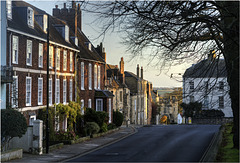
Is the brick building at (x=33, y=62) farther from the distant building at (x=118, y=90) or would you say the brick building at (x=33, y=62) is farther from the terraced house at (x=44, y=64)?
the distant building at (x=118, y=90)

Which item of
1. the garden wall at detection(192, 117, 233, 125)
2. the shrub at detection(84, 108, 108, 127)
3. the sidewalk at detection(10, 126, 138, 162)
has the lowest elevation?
the sidewalk at detection(10, 126, 138, 162)

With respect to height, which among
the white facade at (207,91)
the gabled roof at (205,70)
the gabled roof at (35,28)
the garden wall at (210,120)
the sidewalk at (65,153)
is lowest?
the sidewalk at (65,153)

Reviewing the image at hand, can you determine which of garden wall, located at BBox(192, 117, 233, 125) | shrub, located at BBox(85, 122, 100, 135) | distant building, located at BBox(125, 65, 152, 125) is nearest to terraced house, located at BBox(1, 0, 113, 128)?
shrub, located at BBox(85, 122, 100, 135)

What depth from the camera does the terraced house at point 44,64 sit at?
2600cm

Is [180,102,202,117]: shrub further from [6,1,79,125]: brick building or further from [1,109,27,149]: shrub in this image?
[1,109,27,149]: shrub

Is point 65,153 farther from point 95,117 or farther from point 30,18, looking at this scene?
point 95,117

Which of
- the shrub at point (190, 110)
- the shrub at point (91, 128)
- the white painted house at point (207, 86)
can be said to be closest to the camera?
the white painted house at point (207, 86)

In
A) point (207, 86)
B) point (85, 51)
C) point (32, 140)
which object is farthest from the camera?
point (85, 51)

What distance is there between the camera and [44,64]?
30.8 meters

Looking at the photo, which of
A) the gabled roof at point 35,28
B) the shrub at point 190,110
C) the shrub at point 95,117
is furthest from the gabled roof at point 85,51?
→ the shrub at point 190,110

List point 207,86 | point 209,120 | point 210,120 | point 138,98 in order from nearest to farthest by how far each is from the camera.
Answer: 1. point 207,86
2. point 210,120
3. point 209,120
4. point 138,98

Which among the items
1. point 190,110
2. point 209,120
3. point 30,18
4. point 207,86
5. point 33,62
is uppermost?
point 30,18

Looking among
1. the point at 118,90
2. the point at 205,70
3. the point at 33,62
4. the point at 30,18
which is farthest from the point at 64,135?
the point at 118,90

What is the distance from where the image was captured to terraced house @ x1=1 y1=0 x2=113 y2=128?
1024 inches
